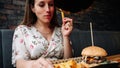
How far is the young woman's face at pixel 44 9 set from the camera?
1695 mm

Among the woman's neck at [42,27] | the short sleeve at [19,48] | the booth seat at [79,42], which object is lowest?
the booth seat at [79,42]

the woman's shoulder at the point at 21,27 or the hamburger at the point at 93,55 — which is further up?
the woman's shoulder at the point at 21,27

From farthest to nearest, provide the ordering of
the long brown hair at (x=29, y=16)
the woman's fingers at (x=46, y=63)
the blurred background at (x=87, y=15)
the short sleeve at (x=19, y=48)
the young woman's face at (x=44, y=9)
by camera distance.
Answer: the blurred background at (x=87, y=15), the long brown hair at (x=29, y=16), the young woman's face at (x=44, y=9), the short sleeve at (x=19, y=48), the woman's fingers at (x=46, y=63)

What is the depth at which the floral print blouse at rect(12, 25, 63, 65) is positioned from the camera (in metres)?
1.62

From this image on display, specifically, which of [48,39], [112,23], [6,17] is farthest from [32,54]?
[112,23]

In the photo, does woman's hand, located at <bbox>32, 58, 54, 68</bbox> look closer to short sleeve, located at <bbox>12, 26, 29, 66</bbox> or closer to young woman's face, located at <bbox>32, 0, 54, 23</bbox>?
short sleeve, located at <bbox>12, 26, 29, 66</bbox>

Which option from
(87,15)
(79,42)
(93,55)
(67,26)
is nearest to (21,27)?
(67,26)

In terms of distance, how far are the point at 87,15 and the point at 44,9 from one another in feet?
8.15

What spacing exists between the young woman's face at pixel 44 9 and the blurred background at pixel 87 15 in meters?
1.40

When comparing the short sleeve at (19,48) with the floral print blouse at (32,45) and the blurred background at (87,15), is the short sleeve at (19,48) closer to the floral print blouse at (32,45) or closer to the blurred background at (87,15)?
the floral print blouse at (32,45)

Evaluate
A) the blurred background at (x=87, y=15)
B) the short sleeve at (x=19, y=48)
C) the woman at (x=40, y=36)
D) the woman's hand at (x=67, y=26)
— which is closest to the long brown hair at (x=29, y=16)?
the woman at (x=40, y=36)

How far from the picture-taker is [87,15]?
162 inches

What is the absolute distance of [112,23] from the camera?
4.74 metres

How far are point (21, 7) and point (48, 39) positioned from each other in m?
1.61
